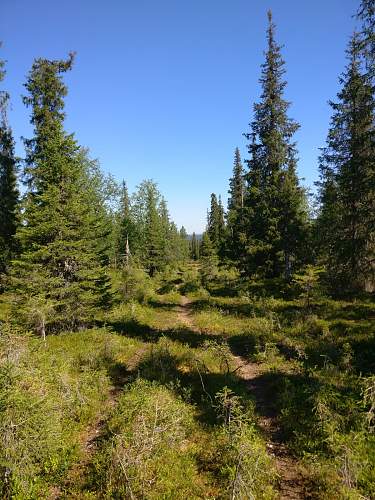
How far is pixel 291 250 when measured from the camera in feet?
85.7

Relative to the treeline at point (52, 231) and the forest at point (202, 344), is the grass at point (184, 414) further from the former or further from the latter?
the treeline at point (52, 231)

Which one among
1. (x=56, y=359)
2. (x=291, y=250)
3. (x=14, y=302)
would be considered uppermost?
(x=291, y=250)

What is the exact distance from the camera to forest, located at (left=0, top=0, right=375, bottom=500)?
6.76 meters

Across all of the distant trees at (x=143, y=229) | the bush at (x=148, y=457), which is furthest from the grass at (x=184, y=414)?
the distant trees at (x=143, y=229)

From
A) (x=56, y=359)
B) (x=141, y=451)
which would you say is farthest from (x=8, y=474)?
(x=56, y=359)

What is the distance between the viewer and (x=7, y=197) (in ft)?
82.3

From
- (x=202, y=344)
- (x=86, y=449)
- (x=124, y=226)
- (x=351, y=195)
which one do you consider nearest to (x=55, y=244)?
(x=202, y=344)

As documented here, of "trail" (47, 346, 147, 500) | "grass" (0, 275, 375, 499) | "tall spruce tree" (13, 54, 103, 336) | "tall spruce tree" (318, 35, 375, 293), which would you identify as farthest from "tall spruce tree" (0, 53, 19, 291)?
"tall spruce tree" (318, 35, 375, 293)

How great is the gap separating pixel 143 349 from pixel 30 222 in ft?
27.3

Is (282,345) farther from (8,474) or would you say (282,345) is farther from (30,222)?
(30,222)

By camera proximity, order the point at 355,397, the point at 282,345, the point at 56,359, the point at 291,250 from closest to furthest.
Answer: the point at 355,397 → the point at 56,359 → the point at 282,345 → the point at 291,250

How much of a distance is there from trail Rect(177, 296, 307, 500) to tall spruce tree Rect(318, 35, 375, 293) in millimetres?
9746

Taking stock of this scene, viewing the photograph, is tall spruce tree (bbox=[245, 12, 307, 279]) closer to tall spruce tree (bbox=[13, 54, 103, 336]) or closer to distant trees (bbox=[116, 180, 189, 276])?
tall spruce tree (bbox=[13, 54, 103, 336])

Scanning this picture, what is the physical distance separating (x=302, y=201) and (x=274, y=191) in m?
2.32
